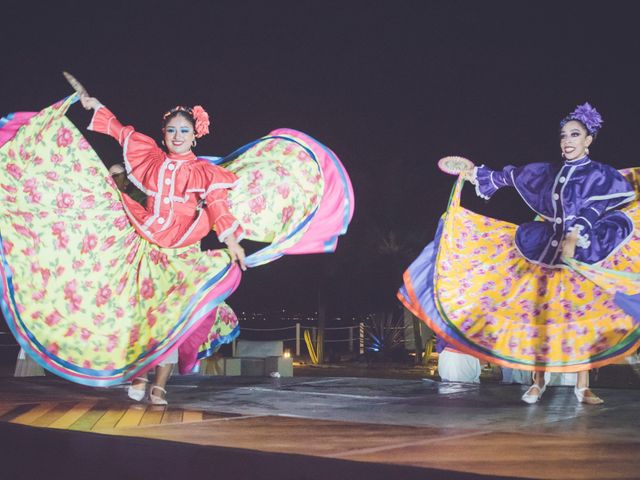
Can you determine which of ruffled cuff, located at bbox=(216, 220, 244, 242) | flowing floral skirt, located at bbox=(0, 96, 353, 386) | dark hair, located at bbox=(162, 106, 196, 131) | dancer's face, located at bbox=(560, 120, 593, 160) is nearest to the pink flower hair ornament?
dark hair, located at bbox=(162, 106, 196, 131)

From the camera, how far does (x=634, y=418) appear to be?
Answer: 3.25 m

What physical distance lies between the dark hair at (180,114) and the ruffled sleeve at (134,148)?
150mm

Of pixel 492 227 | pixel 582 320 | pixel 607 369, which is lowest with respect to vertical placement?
pixel 607 369

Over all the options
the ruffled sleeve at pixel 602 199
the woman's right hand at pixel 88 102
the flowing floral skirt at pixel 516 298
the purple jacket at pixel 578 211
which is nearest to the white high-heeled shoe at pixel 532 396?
the flowing floral skirt at pixel 516 298

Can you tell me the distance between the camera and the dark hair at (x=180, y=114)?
4.26 meters

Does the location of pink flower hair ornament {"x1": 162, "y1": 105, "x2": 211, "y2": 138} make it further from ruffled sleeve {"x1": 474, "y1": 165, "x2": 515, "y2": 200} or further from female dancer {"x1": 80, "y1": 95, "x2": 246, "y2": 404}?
ruffled sleeve {"x1": 474, "y1": 165, "x2": 515, "y2": 200}

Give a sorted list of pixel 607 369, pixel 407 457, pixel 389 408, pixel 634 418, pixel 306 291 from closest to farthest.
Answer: pixel 407 457, pixel 634 418, pixel 389 408, pixel 607 369, pixel 306 291

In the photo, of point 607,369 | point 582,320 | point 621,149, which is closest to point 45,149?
point 582,320

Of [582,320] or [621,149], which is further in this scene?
[621,149]

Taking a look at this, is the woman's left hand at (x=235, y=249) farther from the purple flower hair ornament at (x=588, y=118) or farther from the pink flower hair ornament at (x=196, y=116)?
the purple flower hair ornament at (x=588, y=118)

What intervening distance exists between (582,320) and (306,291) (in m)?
15.2

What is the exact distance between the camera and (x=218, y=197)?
4.06 m

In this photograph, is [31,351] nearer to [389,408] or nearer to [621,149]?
[389,408]

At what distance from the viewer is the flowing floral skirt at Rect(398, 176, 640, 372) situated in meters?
Answer: 4.03
